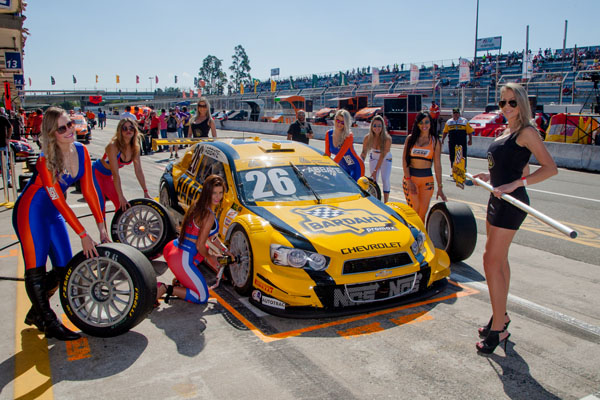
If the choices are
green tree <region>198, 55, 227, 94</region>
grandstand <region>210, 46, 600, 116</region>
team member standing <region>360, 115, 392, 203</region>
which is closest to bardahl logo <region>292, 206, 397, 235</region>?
team member standing <region>360, 115, 392, 203</region>

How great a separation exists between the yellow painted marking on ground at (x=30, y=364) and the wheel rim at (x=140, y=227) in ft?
5.81

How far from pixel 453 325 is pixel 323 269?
4.03ft

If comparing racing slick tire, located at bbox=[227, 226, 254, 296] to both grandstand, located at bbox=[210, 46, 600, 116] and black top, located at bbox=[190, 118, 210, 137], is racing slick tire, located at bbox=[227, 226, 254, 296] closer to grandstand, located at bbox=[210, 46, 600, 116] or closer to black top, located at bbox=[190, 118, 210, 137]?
black top, located at bbox=[190, 118, 210, 137]

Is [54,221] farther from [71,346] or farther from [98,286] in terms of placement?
[71,346]

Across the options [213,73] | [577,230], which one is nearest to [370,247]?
[577,230]

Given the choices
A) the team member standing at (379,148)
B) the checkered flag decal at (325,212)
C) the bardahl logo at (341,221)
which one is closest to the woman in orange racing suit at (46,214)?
the bardahl logo at (341,221)

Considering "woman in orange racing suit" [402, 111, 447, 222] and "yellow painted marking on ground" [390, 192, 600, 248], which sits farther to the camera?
"yellow painted marking on ground" [390, 192, 600, 248]

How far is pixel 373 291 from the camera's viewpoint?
4.30 m

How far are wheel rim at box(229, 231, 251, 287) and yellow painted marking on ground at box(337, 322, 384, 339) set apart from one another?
1094mm

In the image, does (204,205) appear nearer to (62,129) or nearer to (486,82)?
(62,129)

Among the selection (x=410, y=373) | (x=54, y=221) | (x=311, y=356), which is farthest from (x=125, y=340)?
(x=410, y=373)

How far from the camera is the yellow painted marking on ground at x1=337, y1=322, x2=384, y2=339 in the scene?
4067mm

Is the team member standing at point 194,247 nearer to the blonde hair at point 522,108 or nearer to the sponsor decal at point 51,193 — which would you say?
the sponsor decal at point 51,193

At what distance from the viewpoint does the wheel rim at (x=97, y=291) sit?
392 centimetres
